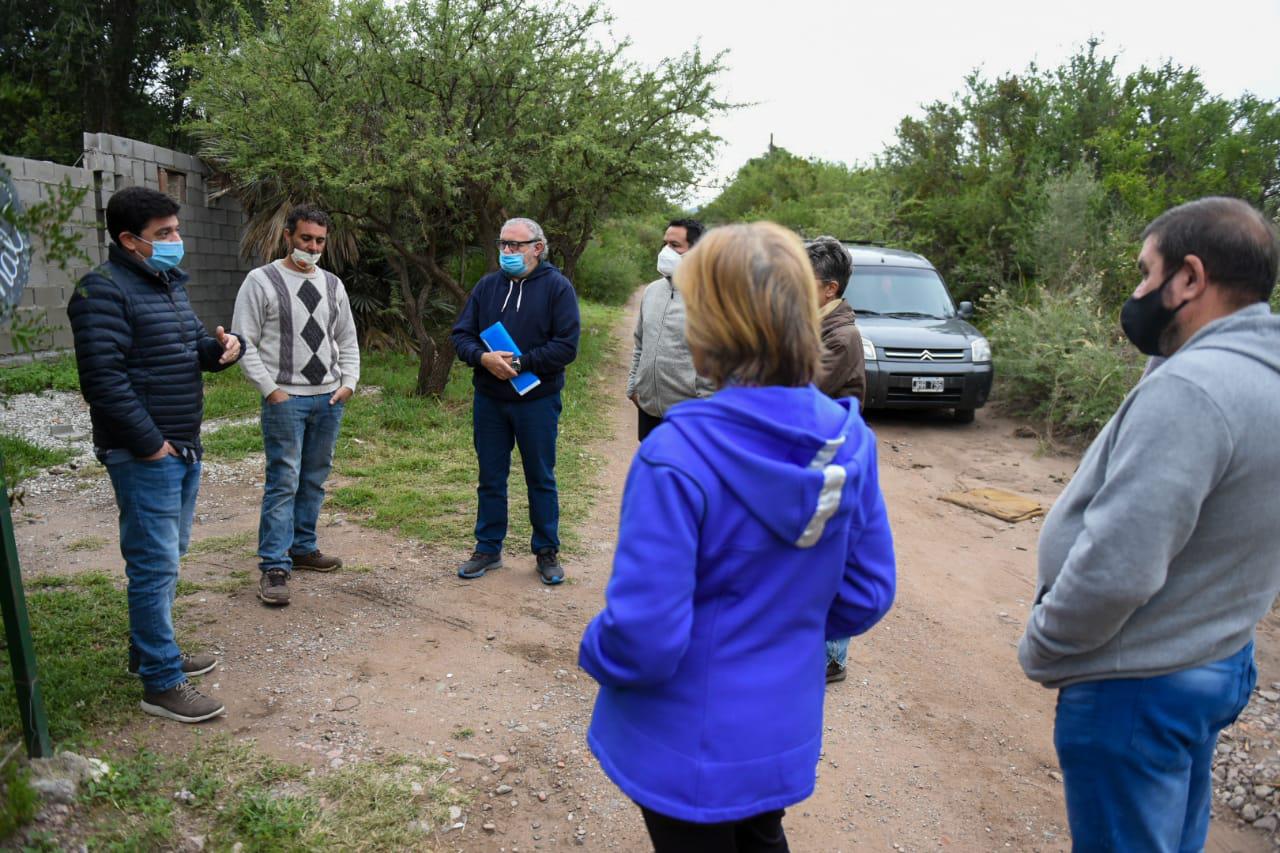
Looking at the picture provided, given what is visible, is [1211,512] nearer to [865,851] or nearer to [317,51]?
[865,851]

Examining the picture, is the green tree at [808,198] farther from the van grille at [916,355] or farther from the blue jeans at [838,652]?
the blue jeans at [838,652]

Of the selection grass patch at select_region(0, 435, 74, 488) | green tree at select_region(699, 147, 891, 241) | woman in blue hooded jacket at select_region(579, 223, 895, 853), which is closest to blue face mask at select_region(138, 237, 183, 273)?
woman in blue hooded jacket at select_region(579, 223, 895, 853)

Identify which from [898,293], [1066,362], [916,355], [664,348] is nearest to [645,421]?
[664,348]

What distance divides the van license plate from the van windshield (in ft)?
4.01

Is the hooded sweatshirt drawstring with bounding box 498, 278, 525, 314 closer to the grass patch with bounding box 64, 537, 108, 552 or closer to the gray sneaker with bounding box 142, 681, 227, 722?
the gray sneaker with bounding box 142, 681, 227, 722

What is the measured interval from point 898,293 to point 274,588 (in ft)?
28.8

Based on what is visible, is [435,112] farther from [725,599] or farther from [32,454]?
[725,599]

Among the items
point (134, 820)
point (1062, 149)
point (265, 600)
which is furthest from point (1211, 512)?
point (1062, 149)

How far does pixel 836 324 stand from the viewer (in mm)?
3914

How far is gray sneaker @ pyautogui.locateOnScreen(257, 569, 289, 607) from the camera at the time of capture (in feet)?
15.5

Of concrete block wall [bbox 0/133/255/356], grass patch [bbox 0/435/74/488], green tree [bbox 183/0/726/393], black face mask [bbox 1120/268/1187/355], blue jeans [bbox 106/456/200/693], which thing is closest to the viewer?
black face mask [bbox 1120/268/1187/355]

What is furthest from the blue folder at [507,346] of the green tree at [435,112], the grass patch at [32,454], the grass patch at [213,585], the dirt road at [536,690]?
the green tree at [435,112]

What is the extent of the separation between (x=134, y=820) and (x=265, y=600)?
1905 mm

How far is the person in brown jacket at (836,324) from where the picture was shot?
150 inches
